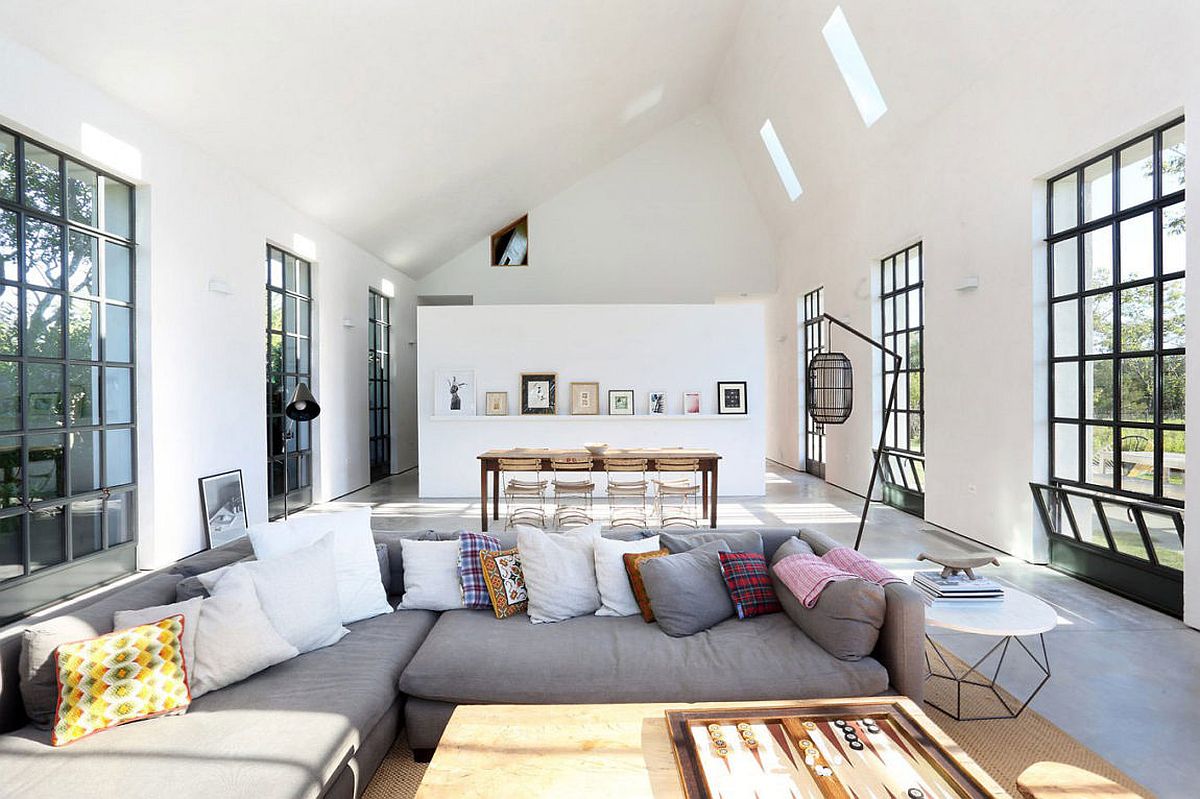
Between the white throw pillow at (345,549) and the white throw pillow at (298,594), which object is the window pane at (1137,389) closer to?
the white throw pillow at (345,549)

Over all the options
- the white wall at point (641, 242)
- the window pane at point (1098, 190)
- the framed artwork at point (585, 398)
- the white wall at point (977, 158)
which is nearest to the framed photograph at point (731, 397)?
the white wall at point (977, 158)

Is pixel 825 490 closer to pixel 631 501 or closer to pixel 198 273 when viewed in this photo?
pixel 631 501

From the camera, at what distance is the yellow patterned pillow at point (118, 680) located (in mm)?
2045

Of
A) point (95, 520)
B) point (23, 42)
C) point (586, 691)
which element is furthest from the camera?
point (95, 520)

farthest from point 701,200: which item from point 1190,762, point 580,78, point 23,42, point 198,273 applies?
point 1190,762

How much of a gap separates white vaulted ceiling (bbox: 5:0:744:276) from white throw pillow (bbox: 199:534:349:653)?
12.1 feet

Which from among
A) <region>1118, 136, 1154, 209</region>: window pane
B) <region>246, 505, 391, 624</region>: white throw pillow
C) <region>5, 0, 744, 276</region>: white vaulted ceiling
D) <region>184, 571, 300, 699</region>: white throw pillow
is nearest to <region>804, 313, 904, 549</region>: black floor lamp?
<region>1118, 136, 1154, 209</region>: window pane

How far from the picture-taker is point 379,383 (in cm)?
1106

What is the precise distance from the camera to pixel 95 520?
4.88 metres

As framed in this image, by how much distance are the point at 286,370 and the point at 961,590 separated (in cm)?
731

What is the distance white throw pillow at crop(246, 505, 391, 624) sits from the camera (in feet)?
9.96

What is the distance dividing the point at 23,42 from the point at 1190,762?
699 centimetres

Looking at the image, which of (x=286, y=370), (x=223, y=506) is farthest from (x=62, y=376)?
(x=286, y=370)

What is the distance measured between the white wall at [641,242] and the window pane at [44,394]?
853cm
